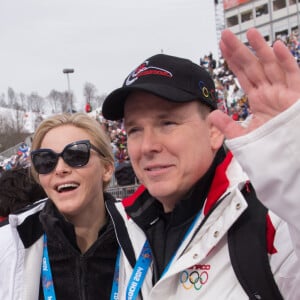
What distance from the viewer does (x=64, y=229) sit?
8.25 ft

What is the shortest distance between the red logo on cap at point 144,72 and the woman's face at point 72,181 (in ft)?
2.38

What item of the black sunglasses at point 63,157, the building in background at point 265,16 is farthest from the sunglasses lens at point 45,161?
the building in background at point 265,16

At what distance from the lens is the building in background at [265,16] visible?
5134cm

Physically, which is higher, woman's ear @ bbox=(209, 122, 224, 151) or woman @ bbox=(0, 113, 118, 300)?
woman's ear @ bbox=(209, 122, 224, 151)

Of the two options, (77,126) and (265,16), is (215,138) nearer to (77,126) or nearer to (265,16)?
(77,126)

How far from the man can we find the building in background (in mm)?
50264

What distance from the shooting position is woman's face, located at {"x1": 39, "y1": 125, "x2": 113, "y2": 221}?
8.08 feet

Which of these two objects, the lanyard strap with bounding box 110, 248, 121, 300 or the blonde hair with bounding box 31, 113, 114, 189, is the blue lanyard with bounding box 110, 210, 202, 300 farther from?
the blonde hair with bounding box 31, 113, 114, 189

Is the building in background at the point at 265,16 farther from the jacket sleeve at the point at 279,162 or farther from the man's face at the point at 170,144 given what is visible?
the jacket sleeve at the point at 279,162

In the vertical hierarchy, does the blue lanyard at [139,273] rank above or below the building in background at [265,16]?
below

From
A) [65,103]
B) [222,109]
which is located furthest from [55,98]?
[222,109]

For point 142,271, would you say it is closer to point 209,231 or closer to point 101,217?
point 209,231

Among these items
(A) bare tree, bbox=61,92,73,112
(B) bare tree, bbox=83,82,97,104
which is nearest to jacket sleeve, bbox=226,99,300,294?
(A) bare tree, bbox=61,92,73,112

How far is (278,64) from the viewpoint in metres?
1.19
